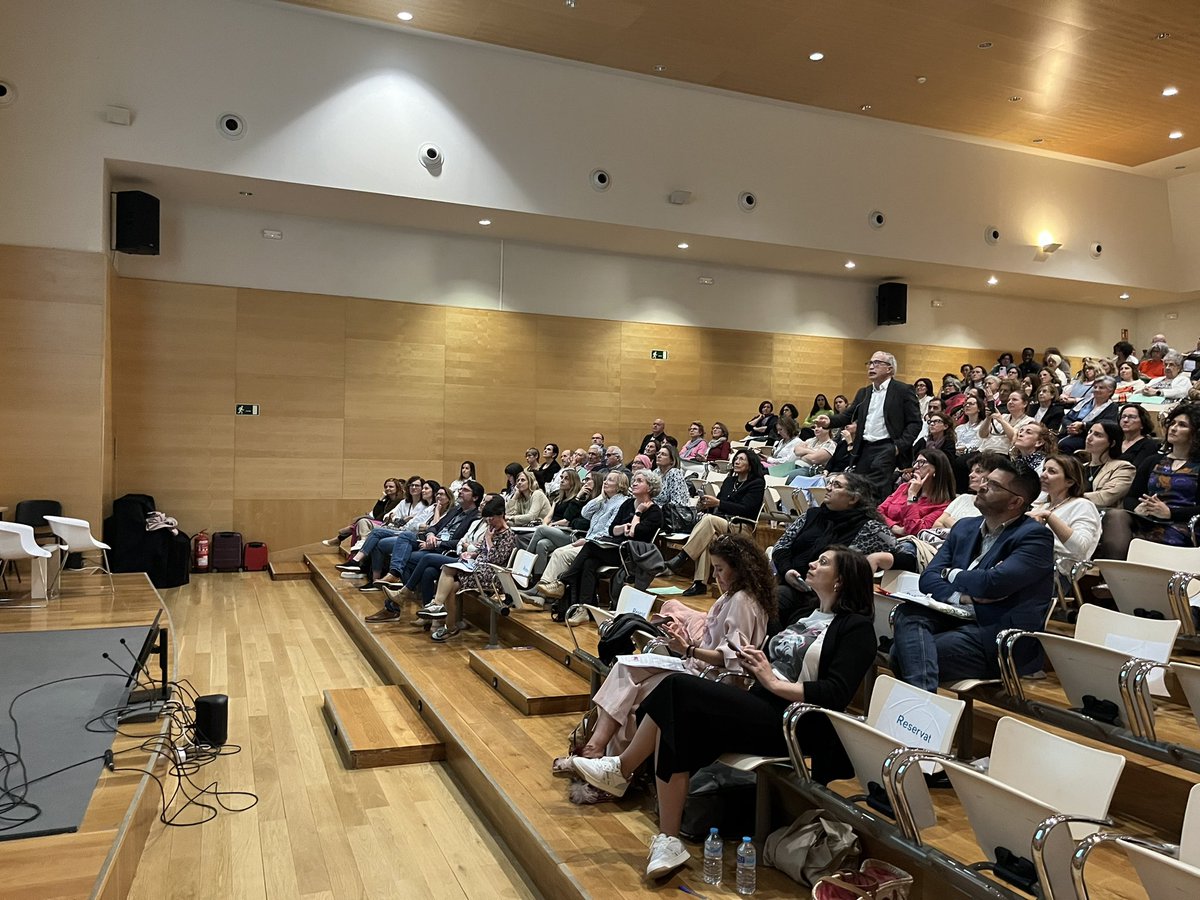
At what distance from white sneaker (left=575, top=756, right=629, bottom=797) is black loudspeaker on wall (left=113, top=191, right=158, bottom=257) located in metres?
7.33

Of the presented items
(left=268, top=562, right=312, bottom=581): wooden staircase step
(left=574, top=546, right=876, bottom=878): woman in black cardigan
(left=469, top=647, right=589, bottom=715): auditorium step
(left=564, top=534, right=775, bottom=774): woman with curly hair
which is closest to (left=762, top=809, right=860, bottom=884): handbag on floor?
(left=574, top=546, right=876, bottom=878): woman in black cardigan

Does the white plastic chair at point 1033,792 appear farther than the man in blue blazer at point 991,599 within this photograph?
No

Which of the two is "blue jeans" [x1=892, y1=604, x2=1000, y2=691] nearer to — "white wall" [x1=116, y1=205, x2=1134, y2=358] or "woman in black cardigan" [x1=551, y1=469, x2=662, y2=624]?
"woman in black cardigan" [x1=551, y1=469, x2=662, y2=624]

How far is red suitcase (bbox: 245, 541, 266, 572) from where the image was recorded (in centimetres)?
962

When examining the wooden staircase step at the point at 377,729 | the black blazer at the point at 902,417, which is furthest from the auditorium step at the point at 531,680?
the black blazer at the point at 902,417

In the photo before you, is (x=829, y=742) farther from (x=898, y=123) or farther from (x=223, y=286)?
(x=898, y=123)

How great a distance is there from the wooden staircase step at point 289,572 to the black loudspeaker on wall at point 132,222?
3415 millimetres

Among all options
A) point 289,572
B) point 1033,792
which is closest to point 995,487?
point 1033,792

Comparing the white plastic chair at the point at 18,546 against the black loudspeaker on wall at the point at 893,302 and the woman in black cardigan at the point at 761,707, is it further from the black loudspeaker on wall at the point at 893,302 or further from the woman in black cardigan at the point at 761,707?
the black loudspeaker on wall at the point at 893,302

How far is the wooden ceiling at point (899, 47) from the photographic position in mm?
7723

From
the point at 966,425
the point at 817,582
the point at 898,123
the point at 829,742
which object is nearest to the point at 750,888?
the point at 829,742

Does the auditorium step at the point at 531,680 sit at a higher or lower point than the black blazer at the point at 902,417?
lower

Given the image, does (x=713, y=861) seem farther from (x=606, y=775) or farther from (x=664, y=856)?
(x=606, y=775)

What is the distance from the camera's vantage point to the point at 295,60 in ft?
27.2
